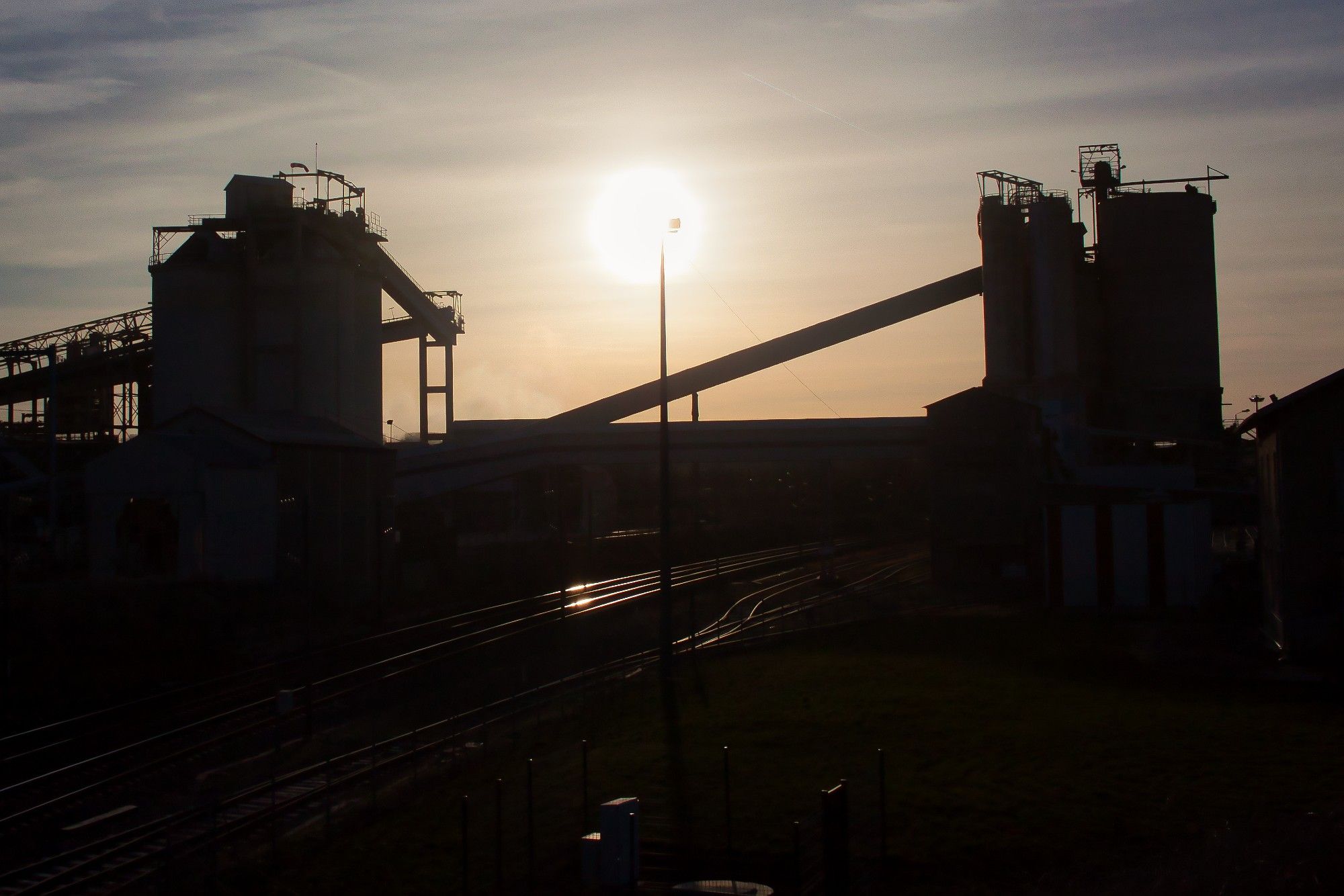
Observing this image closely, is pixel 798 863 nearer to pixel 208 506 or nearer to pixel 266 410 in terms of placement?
pixel 208 506

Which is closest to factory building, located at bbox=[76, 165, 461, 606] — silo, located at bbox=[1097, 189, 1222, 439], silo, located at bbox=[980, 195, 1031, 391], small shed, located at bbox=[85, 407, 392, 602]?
small shed, located at bbox=[85, 407, 392, 602]

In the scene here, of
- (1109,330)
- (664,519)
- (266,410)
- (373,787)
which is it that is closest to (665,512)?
(664,519)

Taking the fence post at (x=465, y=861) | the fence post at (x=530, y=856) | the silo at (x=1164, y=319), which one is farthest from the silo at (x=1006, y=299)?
the fence post at (x=465, y=861)

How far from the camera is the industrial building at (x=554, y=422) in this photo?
3547 centimetres

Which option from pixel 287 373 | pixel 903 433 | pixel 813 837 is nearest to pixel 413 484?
pixel 287 373

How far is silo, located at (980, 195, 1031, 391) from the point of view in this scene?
53406mm

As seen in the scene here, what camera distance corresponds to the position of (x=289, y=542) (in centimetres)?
3656

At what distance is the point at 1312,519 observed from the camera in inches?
915

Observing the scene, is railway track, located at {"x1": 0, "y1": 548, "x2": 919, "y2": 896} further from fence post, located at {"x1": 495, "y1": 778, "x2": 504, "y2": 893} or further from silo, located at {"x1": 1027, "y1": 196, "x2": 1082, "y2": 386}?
silo, located at {"x1": 1027, "y1": 196, "x2": 1082, "y2": 386}

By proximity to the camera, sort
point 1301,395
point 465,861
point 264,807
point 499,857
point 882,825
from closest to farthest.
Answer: point 465,861 → point 499,857 → point 882,825 → point 264,807 → point 1301,395

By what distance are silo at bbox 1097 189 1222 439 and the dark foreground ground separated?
117 ft

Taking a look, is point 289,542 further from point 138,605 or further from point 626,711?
point 626,711

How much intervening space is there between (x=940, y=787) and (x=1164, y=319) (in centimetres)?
4821

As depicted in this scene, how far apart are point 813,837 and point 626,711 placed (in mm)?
9222
